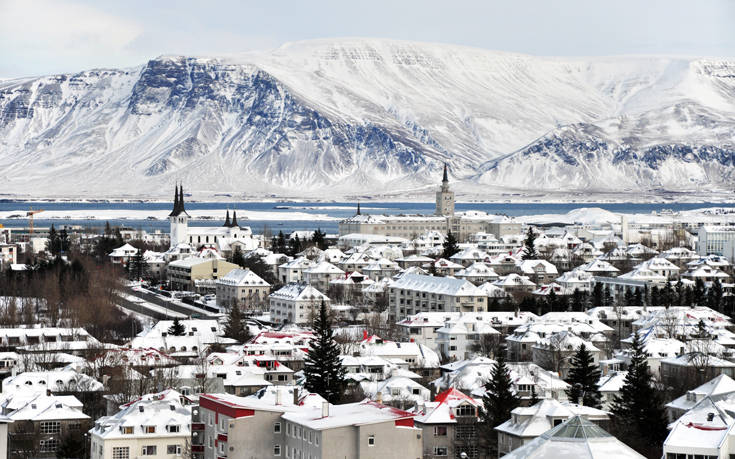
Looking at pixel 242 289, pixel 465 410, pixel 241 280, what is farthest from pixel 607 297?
pixel 465 410

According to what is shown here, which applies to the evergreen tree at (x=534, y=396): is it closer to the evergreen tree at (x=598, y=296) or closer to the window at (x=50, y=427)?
the window at (x=50, y=427)

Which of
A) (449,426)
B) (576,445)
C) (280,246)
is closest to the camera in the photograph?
(576,445)

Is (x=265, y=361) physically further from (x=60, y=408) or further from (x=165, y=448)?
(x=165, y=448)

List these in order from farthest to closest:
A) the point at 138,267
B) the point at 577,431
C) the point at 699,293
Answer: the point at 138,267 < the point at 699,293 < the point at 577,431

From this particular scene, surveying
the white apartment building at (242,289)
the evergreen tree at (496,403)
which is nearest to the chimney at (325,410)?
the evergreen tree at (496,403)

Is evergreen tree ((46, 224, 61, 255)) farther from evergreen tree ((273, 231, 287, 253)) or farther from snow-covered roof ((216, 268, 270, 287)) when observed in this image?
snow-covered roof ((216, 268, 270, 287))

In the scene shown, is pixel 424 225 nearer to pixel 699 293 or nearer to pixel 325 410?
pixel 699 293

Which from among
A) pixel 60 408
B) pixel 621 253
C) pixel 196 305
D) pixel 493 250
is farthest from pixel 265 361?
pixel 493 250
